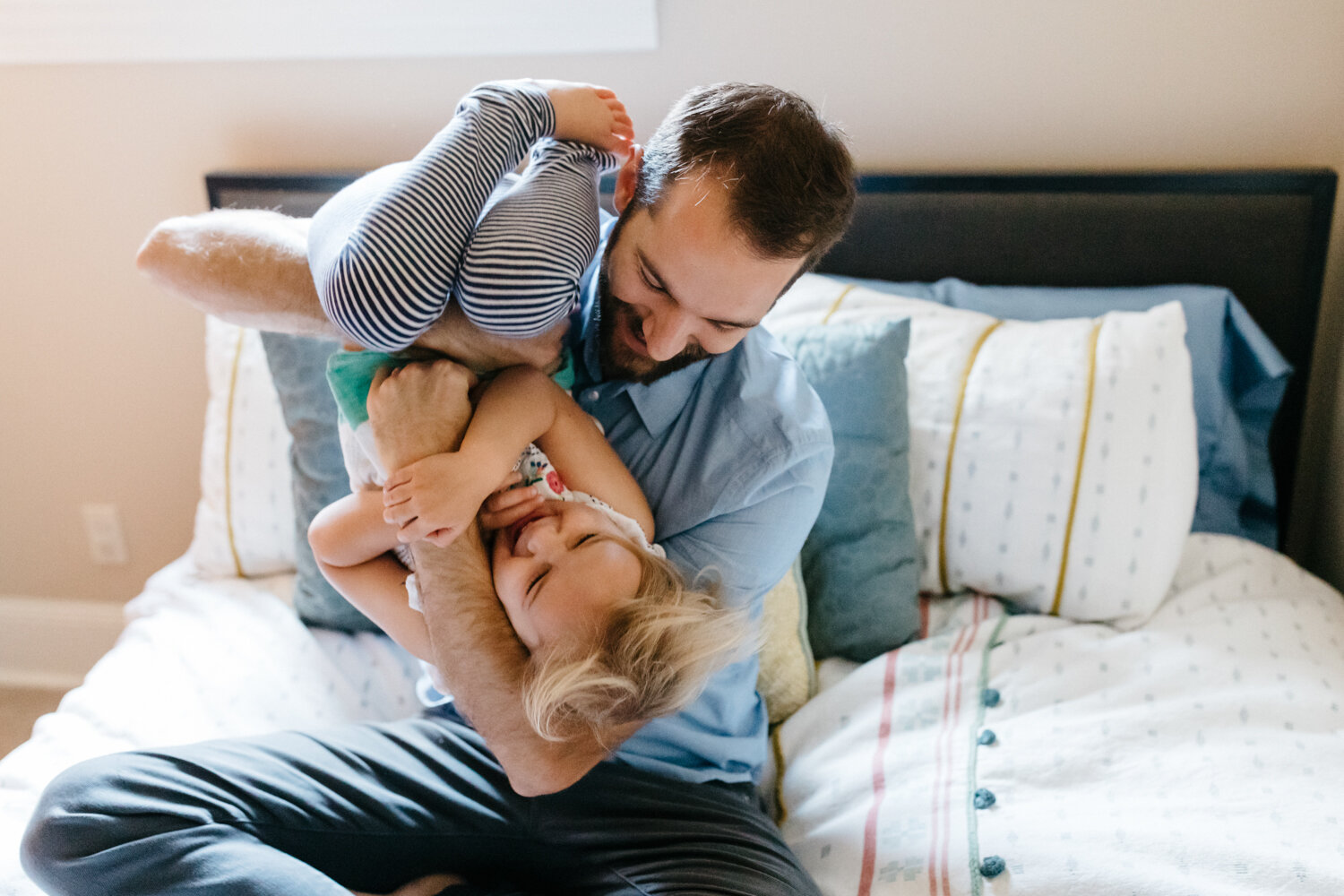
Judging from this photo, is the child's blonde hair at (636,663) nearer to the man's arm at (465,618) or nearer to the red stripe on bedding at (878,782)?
the man's arm at (465,618)

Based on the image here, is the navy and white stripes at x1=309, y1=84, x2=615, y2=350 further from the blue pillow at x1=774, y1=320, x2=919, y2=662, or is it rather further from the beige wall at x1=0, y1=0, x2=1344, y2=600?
the beige wall at x1=0, y1=0, x2=1344, y2=600

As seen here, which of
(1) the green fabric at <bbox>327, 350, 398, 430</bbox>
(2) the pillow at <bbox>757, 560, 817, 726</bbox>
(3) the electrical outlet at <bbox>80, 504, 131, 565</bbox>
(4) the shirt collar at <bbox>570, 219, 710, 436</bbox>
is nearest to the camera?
(1) the green fabric at <bbox>327, 350, 398, 430</bbox>

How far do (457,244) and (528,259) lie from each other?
7 centimetres

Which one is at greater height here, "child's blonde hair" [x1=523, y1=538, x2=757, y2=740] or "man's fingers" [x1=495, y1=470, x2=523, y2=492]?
"man's fingers" [x1=495, y1=470, x2=523, y2=492]

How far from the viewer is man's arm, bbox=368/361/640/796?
100 cm

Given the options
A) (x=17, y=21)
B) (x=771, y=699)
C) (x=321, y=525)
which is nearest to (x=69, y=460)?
(x=17, y=21)

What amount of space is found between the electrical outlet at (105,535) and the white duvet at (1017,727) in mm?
786

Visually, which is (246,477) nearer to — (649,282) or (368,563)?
(368,563)

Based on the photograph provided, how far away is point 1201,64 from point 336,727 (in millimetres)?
1749

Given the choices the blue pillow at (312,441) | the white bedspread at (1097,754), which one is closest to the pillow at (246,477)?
the blue pillow at (312,441)

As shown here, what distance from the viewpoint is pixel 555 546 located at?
3.43ft

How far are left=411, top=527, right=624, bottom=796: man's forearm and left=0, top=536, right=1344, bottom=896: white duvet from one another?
1.25 ft

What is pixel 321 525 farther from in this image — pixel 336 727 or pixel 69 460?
pixel 69 460

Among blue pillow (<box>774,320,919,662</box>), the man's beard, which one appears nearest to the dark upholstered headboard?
blue pillow (<box>774,320,919,662</box>)
